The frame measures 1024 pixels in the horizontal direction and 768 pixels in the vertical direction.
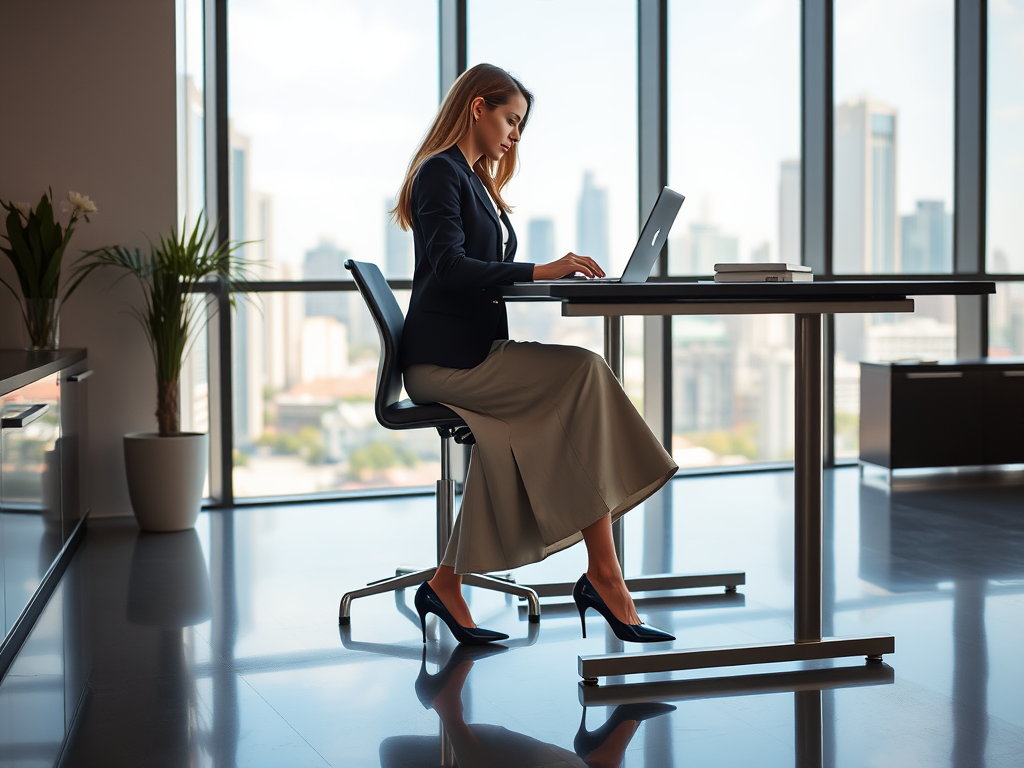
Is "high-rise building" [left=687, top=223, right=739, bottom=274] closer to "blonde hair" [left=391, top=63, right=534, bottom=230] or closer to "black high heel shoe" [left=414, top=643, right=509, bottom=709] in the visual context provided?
"blonde hair" [left=391, top=63, right=534, bottom=230]

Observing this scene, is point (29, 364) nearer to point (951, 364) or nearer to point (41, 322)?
point (41, 322)

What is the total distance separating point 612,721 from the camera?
2.30 metres

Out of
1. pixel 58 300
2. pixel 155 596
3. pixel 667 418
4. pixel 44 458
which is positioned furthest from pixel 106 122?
pixel 667 418

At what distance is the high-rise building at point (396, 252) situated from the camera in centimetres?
528

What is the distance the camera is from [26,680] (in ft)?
8.41

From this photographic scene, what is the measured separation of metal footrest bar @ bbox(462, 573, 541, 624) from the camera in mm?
3061

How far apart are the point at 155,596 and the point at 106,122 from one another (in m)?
2.14

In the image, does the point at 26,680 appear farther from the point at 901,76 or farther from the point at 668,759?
the point at 901,76

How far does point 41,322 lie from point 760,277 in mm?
2809

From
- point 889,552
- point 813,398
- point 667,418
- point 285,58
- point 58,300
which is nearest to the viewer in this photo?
point 813,398

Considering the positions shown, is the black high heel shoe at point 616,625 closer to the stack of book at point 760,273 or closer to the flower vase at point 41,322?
the stack of book at point 760,273

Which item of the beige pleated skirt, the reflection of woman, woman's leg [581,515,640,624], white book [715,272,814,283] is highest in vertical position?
white book [715,272,814,283]

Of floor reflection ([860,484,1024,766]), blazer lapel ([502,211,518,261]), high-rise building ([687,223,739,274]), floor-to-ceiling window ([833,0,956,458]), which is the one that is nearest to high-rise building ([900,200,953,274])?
floor-to-ceiling window ([833,0,956,458])

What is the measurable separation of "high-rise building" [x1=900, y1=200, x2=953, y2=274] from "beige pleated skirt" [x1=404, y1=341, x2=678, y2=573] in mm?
4232
